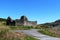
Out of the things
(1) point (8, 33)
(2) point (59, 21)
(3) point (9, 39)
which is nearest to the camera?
(3) point (9, 39)

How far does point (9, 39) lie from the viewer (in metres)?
16.1

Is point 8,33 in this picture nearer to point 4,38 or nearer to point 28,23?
point 4,38

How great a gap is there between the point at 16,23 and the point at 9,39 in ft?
120

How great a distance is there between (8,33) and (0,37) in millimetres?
903

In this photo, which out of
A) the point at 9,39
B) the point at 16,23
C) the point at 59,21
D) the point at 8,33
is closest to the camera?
the point at 9,39

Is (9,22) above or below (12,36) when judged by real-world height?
above

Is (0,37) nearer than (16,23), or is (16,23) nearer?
(0,37)

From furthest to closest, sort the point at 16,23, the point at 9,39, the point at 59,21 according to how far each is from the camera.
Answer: the point at 59,21 → the point at 16,23 → the point at 9,39

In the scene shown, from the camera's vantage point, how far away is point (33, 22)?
57.5 m

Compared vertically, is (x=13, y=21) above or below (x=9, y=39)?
above

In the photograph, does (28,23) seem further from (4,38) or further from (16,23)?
(4,38)

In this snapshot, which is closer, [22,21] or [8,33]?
[8,33]

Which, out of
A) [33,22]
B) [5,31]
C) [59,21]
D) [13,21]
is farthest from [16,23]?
[5,31]

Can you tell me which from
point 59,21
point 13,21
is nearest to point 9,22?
point 13,21
